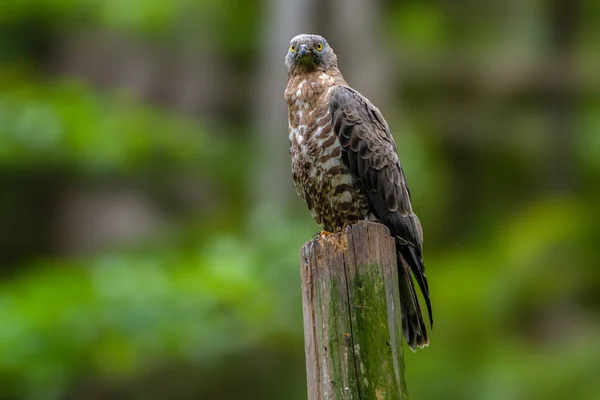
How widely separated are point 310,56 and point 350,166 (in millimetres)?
765

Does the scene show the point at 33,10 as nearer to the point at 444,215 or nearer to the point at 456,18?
the point at 444,215

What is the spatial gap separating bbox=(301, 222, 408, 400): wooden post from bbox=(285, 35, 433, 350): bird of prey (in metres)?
1.01

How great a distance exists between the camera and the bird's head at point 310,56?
5.37 metres

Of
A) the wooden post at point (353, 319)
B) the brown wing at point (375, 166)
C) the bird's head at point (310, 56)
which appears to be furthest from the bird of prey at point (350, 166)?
the wooden post at point (353, 319)

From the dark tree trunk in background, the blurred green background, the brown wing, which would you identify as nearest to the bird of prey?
the brown wing

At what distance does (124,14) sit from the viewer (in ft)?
31.2

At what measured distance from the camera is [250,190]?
11469 mm

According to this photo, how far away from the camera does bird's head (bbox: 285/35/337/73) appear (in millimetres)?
5371

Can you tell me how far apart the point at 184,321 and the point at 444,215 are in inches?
224

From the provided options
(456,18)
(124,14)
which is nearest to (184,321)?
(124,14)

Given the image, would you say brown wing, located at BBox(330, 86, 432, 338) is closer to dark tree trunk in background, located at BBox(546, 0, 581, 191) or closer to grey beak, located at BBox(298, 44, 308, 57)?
grey beak, located at BBox(298, 44, 308, 57)

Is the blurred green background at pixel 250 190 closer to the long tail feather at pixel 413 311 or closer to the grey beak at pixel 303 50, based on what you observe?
the grey beak at pixel 303 50

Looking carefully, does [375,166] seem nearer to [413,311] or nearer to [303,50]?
[413,311]

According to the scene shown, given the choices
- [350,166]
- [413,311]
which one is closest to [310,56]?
[350,166]
